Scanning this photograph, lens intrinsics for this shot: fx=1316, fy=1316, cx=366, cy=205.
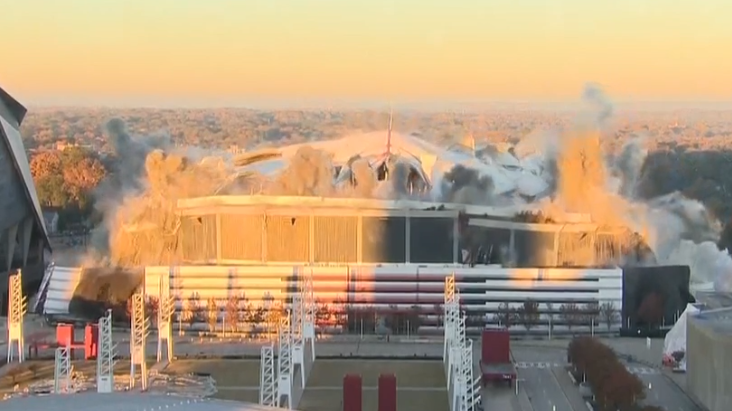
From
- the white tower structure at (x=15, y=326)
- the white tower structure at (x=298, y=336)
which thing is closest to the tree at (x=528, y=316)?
the white tower structure at (x=298, y=336)

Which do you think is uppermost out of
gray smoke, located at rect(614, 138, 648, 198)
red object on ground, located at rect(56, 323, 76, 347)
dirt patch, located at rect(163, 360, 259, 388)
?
gray smoke, located at rect(614, 138, 648, 198)

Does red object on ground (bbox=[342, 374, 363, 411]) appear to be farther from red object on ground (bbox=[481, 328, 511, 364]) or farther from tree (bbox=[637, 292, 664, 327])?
tree (bbox=[637, 292, 664, 327])

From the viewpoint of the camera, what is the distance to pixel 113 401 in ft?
40.6

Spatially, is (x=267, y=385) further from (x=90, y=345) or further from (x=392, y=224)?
(x=392, y=224)

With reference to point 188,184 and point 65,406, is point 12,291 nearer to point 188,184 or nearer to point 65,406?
point 188,184

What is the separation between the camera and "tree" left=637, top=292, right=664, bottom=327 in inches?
1148

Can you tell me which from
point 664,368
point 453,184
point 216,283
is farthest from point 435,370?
point 453,184

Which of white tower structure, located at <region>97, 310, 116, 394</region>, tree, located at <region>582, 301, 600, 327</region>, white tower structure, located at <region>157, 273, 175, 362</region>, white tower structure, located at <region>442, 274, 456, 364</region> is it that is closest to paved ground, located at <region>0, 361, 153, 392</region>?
white tower structure, located at <region>157, 273, 175, 362</region>

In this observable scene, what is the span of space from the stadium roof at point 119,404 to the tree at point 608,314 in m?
17.7

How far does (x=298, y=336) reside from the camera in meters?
23.3

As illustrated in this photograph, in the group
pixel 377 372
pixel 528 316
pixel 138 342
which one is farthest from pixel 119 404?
pixel 528 316

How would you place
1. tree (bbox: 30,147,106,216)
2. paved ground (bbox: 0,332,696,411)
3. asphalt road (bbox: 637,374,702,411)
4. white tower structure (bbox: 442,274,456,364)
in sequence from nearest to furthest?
asphalt road (bbox: 637,374,702,411), paved ground (bbox: 0,332,696,411), white tower structure (bbox: 442,274,456,364), tree (bbox: 30,147,106,216)

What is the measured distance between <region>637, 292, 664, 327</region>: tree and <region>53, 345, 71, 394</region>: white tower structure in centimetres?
1346

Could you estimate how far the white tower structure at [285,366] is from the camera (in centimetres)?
1908
